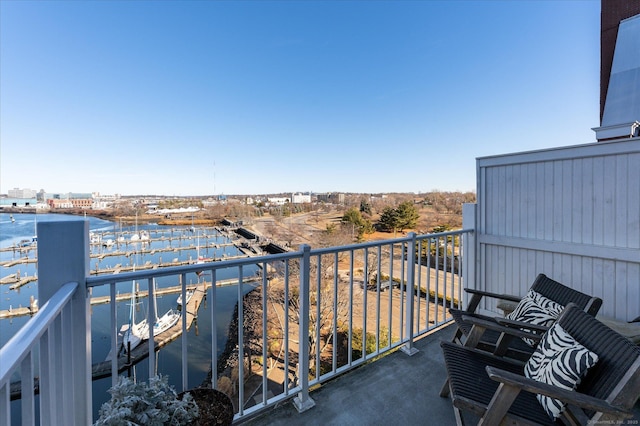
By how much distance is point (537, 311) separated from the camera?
2.05m

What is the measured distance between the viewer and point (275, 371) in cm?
1085

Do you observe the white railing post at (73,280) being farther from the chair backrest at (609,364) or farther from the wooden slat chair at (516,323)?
→ the chair backrest at (609,364)

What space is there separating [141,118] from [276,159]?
416 inches

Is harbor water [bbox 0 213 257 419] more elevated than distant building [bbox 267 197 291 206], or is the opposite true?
distant building [bbox 267 197 291 206]

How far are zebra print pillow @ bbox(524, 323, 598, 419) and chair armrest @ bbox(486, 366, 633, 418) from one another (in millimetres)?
131

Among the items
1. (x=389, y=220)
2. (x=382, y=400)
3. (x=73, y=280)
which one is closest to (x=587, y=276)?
(x=382, y=400)

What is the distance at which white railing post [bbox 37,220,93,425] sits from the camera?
3.96 ft

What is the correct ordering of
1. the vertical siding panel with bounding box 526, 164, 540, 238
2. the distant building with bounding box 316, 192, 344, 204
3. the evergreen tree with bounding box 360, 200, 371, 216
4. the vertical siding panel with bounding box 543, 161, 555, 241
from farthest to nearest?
the distant building with bounding box 316, 192, 344, 204 < the evergreen tree with bounding box 360, 200, 371, 216 < the vertical siding panel with bounding box 526, 164, 540, 238 < the vertical siding panel with bounding box 543, 161, 555, 241

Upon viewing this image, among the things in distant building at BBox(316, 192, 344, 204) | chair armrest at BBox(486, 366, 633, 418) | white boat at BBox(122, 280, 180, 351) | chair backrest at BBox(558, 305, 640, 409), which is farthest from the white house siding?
distant building at BBox(316, 192, 344, 204)

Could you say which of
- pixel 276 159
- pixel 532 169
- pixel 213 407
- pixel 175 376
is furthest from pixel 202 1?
pixel 276 159

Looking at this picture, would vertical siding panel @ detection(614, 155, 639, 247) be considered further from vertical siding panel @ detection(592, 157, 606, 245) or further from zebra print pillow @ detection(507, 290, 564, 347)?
zebra print pillow @ detection(507, 290, 564, 347)

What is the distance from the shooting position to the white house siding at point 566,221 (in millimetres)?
2395

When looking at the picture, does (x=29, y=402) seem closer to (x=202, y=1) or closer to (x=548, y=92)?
(x=202, y=1)

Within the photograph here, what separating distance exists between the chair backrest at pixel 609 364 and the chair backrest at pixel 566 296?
51 centimetres
